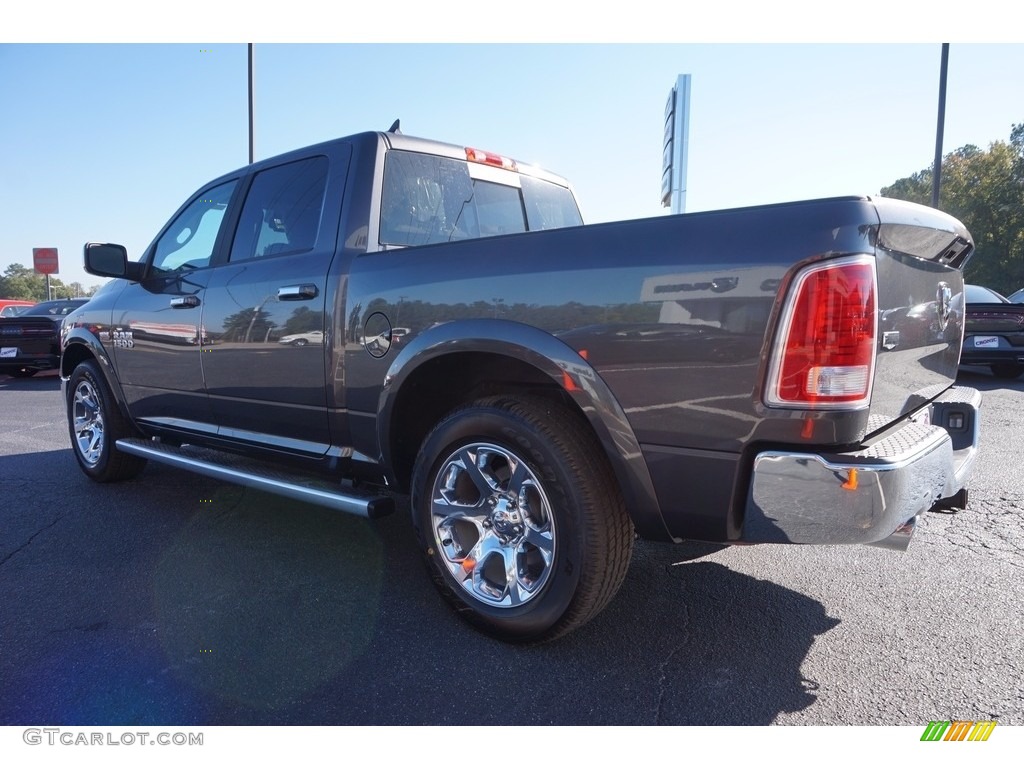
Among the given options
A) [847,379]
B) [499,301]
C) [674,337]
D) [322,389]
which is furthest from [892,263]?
[322,389]

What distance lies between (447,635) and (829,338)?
1.68 meters

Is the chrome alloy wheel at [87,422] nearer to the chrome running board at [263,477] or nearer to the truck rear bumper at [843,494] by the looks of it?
the chrome running board at [263,477]

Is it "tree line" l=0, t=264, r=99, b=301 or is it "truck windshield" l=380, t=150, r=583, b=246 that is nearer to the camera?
"truck windshield" l=380, t=150, r=583, b=246

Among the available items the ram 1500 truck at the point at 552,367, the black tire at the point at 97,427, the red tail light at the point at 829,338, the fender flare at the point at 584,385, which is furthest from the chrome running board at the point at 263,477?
the red tail light at the point at 829,338

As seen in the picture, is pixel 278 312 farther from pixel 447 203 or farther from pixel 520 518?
pixel 520 518

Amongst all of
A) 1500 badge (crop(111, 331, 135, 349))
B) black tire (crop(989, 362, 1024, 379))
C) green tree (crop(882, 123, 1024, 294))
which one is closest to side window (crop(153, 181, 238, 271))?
1500 badge (crop(111, 331, 135, 349))

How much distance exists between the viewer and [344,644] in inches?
101

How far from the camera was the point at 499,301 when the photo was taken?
8.13 feet

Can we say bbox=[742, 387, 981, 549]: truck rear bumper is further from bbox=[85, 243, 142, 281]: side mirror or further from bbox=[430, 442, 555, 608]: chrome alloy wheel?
bbox=[85, 243, 142, 281]: side mirror

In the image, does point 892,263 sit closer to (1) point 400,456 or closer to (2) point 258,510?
(1) point 400,456

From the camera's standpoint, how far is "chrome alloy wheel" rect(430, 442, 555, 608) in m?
2.48

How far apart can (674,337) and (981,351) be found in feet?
30.0

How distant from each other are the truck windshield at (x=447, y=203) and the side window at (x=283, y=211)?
347 millimetres

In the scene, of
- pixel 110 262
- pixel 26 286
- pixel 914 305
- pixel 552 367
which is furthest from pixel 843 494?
pixel 26 286
